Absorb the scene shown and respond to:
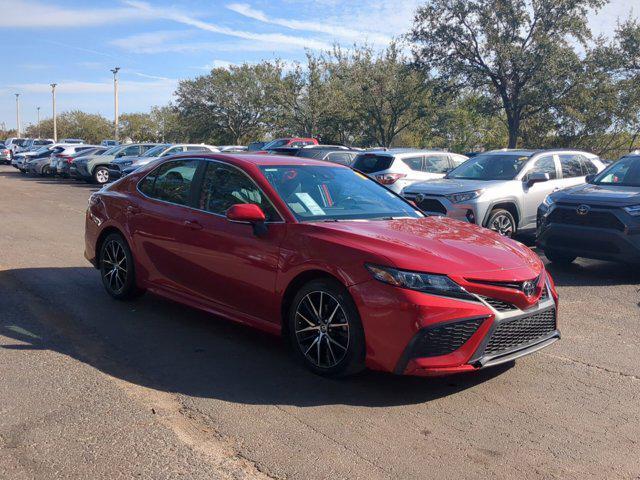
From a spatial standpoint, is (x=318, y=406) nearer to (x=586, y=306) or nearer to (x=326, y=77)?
(x=586, y=306)

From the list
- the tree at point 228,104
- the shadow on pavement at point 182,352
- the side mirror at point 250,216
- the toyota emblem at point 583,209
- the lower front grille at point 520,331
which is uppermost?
the tree at point 228,104

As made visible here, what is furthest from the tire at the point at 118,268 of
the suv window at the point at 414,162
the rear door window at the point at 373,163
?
the suv window at the point at 414,162

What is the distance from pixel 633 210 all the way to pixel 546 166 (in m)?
3.70

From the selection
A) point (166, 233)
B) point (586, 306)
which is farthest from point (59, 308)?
point (586, 306)

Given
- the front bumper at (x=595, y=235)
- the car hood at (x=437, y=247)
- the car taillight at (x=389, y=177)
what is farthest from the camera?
the car taillight at (x=389, y=177)

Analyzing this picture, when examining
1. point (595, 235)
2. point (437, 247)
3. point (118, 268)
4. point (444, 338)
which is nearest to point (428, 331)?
point (444, 338)

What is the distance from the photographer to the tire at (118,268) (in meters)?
6.22

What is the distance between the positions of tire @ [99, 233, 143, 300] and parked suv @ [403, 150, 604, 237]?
5.59 m

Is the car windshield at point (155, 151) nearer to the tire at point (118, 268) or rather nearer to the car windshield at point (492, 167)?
the car windshield at point (492, 167)

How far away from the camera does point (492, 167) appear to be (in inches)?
441

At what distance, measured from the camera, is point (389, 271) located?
4074 millimetres

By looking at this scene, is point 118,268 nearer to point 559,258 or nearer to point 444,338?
point 444,338

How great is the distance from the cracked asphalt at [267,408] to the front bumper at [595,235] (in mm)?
1844

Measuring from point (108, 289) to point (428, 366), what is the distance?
150 inches
